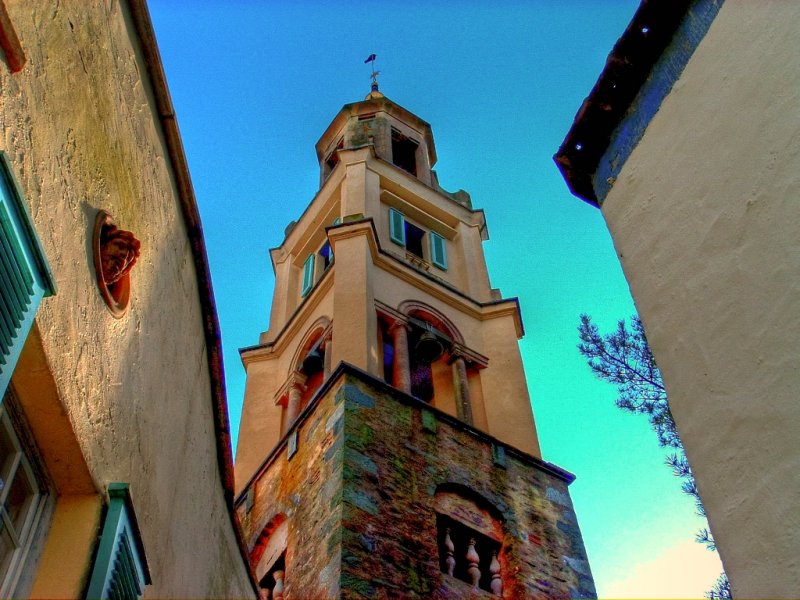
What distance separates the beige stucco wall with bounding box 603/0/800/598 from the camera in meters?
3.57

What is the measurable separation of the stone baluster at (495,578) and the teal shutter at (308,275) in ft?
25.0

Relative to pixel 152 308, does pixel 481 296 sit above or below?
above

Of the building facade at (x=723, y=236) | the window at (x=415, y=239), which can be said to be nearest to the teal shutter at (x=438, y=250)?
the window at (x=415, y=239)

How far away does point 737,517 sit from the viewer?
3666 mm

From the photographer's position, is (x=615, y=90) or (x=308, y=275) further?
(x=308, y=275)

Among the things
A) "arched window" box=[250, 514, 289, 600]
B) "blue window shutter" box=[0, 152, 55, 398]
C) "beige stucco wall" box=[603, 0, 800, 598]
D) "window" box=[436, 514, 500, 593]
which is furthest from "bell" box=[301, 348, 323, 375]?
"blue window shutter" box=[0, 152, 55, 398]

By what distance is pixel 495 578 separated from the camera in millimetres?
10914

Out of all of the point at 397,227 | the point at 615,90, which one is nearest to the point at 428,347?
the point at 397,227

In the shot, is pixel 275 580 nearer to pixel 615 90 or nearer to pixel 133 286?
pixel 133 286

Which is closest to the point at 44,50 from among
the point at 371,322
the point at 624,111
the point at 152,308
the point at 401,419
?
the point at 152,308

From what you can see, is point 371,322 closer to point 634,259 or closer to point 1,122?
point 634,259

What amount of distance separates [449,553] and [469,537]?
2.03 feet

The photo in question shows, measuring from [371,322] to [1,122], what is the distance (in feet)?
36.7

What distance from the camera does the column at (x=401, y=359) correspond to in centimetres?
1399
